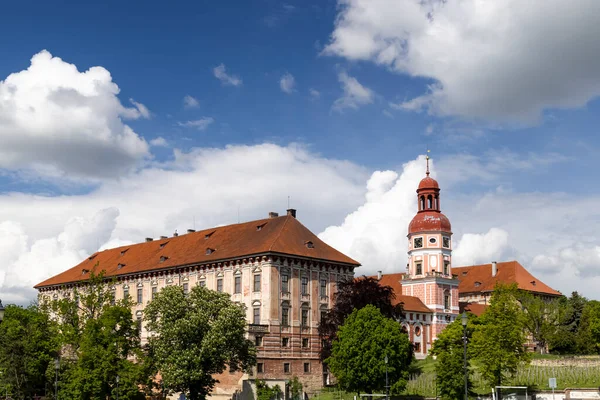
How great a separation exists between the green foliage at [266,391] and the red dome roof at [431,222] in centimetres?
4971

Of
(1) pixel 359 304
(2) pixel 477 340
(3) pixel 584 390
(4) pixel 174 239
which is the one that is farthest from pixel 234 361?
(4) pixel 174 239

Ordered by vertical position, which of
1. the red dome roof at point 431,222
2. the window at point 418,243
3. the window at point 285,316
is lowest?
the window at point 285,316

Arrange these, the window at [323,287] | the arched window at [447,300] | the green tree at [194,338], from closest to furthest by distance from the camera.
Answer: the green tree at [194,338]
the window at [323,287]
the arched window at [447,300]

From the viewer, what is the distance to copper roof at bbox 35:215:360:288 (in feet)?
254

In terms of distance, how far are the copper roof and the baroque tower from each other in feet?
107

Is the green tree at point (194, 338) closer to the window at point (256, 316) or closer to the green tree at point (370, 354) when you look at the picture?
the green tree at point (370, 354)

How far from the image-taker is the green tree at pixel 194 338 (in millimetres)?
58031

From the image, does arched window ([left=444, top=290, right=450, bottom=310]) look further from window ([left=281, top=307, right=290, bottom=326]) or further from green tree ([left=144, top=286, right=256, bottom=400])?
green tree ([left=144, top=286, right=256, bottom=400])

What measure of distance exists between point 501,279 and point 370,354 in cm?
7190

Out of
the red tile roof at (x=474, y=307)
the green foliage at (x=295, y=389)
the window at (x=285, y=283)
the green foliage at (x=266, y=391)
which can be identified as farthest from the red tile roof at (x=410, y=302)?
the green foliage at (x=266, y=391)

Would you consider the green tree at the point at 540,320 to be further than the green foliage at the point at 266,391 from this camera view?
Yes

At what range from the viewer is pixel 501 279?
126250 millimetres

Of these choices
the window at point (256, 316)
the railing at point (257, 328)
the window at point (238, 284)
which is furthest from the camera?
the window at point (238, 284)

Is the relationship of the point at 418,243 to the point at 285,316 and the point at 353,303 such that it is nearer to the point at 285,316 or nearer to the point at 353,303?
the point at 285,316
